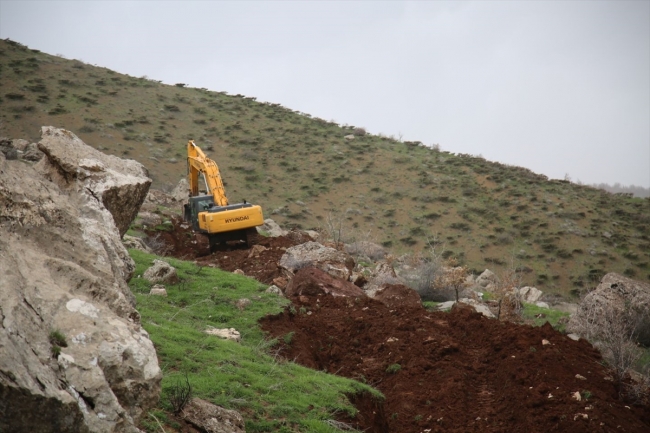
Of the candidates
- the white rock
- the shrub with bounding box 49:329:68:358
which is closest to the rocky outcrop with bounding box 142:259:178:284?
the white rock

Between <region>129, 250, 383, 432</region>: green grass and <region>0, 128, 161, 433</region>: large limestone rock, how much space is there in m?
1.93

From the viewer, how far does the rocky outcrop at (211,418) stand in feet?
21.2

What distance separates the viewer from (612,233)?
36.3m

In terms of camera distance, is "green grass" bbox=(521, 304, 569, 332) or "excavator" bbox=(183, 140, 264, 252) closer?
"green grass" bbox=(521, 304, 569, 332)

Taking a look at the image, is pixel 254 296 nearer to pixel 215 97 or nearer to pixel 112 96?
pixel 112 96

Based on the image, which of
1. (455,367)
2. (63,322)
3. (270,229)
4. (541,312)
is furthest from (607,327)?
(270,229)

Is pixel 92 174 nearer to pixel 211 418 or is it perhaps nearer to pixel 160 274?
pixel 211 418

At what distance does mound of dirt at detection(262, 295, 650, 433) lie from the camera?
923 centimetres

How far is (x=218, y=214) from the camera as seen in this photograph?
17.8 m

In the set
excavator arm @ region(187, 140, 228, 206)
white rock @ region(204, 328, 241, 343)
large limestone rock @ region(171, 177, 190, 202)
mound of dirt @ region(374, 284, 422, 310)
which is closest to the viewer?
white rock @ region(204, 328, 241, 343)

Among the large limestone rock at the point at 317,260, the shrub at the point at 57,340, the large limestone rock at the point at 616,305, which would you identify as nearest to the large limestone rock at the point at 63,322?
the shrub at the point at 57,340

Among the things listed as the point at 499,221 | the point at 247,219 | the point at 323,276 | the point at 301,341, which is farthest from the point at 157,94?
the point at 301,341

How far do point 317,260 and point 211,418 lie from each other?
32.5ft

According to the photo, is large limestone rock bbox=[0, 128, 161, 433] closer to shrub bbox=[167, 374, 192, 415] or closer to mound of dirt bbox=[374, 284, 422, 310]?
shrub bbox=[167, 374, 192, 415]
